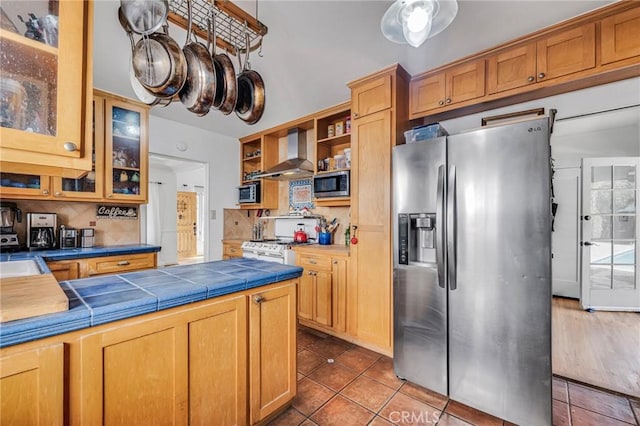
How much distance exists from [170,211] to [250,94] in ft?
18.8

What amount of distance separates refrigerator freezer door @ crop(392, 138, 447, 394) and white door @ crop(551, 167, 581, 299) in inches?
139

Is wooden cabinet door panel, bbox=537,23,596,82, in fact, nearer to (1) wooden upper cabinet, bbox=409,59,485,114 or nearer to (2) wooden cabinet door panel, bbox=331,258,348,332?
(1) wooden upper cabinet, bbox=409,59,485,114

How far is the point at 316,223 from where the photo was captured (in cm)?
357

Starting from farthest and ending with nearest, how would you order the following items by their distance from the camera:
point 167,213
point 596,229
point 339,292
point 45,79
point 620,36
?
point 167,213 < point 596,229 < point 339,292 < point 620,36 < point 45,79

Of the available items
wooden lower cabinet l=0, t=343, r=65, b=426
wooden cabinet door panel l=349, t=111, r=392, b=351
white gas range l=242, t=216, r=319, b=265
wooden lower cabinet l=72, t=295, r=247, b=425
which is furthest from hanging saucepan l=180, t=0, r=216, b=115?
white gas range l=242, t=216, r=319, b=265

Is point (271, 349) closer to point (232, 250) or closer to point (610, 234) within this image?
point (232, 250)

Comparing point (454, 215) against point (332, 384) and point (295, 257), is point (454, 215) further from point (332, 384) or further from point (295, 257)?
point (295, 257)

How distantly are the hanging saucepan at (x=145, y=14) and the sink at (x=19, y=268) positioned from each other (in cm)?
155

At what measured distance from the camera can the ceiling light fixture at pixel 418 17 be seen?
1.21 meters

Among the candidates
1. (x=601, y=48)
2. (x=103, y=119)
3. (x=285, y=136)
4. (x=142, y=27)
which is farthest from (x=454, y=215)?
(x=103, y=119)

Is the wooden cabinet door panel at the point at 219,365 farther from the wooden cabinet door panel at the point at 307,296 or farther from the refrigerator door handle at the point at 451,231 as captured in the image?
the wooden cabinet door panel at the point at 307,296

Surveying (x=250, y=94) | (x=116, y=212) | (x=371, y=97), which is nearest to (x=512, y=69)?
(x=371, y=97)

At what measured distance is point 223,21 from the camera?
161cm

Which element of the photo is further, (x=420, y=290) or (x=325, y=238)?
(x=325, y=238)
